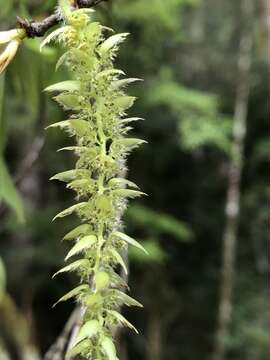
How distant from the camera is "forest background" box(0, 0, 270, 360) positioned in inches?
231

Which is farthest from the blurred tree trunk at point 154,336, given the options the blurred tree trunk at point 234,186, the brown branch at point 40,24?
the brown branch at point 40,24

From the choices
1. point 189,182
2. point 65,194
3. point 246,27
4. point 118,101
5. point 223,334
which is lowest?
point 118,101

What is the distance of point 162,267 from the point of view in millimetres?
6891

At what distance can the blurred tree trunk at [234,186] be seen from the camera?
243 inches

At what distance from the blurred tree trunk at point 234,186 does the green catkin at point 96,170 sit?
19.0ft

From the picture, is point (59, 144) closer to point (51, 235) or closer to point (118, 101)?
point (51, 235)

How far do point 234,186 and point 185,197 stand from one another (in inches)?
38.8

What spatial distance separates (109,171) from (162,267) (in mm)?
6644

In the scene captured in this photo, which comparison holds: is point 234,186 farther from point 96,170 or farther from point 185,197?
point 96,170

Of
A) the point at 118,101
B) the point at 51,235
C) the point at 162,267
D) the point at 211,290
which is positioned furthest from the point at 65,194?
the point at 118,101

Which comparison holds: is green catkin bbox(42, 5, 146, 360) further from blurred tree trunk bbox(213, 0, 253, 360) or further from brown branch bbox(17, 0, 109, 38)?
blurred tree trunk bbox(213, 0, 253, 360)

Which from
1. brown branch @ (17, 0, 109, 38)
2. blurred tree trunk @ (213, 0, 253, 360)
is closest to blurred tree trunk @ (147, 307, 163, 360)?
blurred tree trunk @ (213, 0, 253, 360)

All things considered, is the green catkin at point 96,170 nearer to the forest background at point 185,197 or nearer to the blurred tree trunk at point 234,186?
the forest background at point 185,197

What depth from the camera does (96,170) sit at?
33cm
